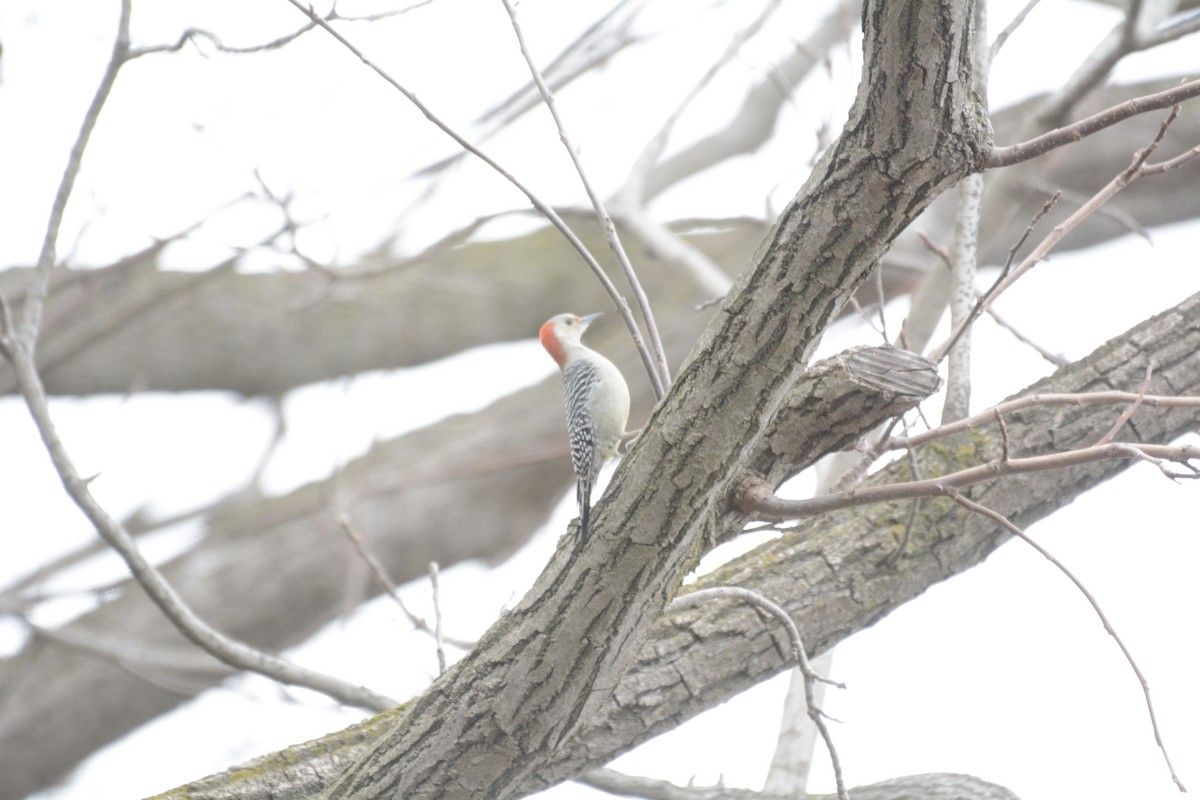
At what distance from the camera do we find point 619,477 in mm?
2334

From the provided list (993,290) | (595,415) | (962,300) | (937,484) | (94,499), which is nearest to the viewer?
(937,484)

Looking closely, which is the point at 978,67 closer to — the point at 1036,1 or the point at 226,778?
the point at 1036,1

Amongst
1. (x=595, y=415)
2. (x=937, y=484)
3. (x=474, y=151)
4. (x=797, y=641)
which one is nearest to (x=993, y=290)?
(x=937, y=484)

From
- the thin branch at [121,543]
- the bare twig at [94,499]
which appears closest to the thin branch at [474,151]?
the bare twig at [94,499]

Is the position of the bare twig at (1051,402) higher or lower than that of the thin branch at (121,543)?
lower

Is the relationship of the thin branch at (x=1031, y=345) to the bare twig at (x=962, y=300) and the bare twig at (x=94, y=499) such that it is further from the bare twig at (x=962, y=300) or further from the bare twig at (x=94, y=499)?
the bare twig at (x=94, y=499)

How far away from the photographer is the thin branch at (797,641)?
8.49 feet

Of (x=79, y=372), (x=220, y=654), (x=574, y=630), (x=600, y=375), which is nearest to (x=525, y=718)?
(x=574, y=630)

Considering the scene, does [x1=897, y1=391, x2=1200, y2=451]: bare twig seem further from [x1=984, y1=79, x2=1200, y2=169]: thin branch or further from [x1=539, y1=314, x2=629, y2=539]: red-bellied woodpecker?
[x1=539, y1=314, x2=629, y2=539]: red-bellied woodpecker

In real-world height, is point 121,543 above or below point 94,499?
below

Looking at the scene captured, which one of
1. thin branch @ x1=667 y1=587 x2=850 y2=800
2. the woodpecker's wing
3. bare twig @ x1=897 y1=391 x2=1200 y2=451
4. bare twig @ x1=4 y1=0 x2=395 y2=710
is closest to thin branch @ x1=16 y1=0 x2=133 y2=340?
bare twig @ x1=4 y1=0 x2=395 y2=710

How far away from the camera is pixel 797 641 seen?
108 inches

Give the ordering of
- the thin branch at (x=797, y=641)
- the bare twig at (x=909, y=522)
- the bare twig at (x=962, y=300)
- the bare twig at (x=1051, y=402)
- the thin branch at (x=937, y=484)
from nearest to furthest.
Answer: the thin branch at (x=937, y=484), the bare twig at (x=1051, y=402), the thin branch at (x=797, y=641), the bare twig at (x=909, y=522), the bare twig at (x=962, y=300)

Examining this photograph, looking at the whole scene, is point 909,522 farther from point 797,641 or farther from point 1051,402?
point 1051,402
